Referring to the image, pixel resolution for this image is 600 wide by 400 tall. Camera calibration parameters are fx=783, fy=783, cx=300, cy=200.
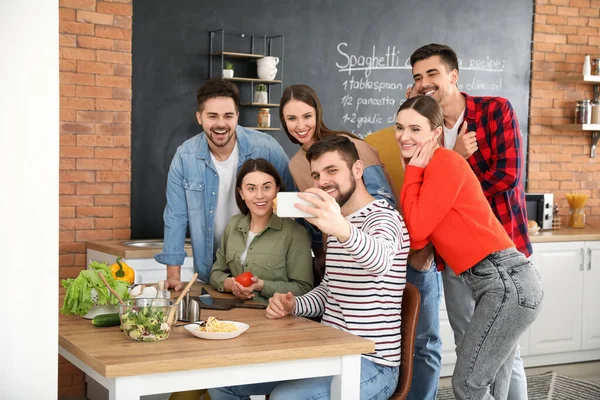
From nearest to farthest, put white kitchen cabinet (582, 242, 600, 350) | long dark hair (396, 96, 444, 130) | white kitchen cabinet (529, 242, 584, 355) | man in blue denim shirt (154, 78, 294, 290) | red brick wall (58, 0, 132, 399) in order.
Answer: long dark hair (396, 96, 444, 130), man in blue denim shirt (154, 78, 294, 290), red brick wall (58, 0, 132, 399), white kitchen cabinet (529, 242, 584, 355), white kitchen cabinet (582, 242, 600, 350)

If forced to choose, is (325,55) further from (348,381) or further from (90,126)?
(348,381)

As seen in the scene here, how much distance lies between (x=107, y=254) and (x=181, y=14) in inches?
60.4

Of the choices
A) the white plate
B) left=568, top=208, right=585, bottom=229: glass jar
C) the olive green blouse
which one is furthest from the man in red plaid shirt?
left=568, top=208, right=585, bottom=229: glass jar

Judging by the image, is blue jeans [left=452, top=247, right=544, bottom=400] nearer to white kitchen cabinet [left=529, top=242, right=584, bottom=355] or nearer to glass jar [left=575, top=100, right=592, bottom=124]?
white kitchen cabinet [left=529, top=242, right=584, bottom=355]

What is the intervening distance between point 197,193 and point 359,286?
1.07 m

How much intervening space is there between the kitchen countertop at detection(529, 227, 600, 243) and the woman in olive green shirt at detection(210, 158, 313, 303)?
2659 mm

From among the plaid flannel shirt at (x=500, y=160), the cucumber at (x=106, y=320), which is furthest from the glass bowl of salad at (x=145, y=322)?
the plaid flannel shirt at (x=500, y=160)

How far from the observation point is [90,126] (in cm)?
453

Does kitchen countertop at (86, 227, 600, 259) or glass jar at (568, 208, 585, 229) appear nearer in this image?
kitchen countertop at (86, 227, 600, 259)

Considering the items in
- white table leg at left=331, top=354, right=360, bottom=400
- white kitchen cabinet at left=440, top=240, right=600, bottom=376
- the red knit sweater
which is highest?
the red knit sweater

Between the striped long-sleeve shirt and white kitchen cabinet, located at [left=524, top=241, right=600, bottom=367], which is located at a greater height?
the striped long-sleeve shirt

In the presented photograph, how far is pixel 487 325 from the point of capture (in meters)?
2.45

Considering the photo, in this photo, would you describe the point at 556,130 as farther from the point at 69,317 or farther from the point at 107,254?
the point at 69,317

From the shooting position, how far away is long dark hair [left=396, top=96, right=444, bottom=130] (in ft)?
8.36
